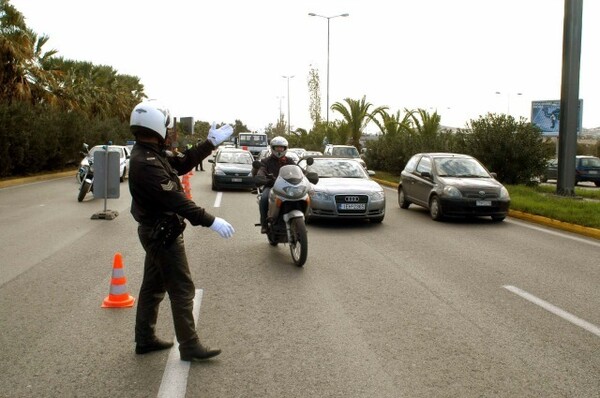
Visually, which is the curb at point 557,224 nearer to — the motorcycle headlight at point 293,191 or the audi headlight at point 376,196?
the audi headlight at point 376,196

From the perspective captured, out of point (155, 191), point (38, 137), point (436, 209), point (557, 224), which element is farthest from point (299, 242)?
point (38, 137)

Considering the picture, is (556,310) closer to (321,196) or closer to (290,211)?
(290,211)

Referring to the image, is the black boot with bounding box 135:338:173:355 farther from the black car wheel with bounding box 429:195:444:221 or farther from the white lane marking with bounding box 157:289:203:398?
the black car wheel with bounding box 429:195:444:221

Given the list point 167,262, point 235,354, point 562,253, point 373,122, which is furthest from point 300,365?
point 373,122

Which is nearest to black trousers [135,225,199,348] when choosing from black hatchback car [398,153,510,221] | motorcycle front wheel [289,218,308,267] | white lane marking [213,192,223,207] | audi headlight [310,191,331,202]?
motorcycle front wheel [289,218,308,267]

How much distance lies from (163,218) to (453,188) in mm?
10231

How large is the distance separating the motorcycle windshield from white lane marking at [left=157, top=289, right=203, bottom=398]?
169 inches

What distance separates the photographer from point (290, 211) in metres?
9.00

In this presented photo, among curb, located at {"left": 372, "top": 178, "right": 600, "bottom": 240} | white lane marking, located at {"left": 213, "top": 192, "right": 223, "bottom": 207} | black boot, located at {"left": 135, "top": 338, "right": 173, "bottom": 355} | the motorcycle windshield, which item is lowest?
white lane marking, located at {"left": 213, "top": 192, "right": 223, "bottom": 207}

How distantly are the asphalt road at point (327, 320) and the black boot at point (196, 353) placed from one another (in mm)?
69

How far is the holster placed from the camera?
4.57 m

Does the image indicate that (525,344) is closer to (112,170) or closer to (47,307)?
(47,307)

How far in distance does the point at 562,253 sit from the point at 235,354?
6.86 meters

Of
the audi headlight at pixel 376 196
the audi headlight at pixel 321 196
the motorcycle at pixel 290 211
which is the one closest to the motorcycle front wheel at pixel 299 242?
the motorcycle at pixel 290 211
